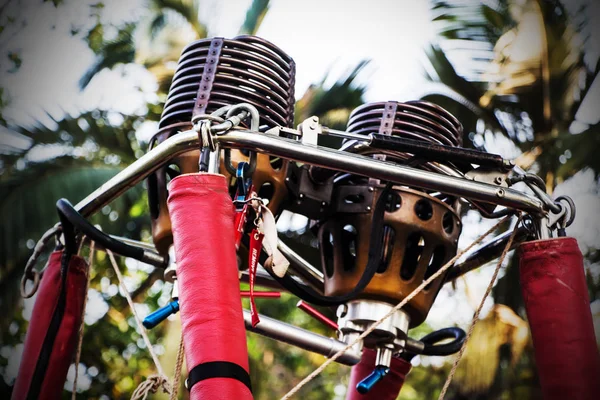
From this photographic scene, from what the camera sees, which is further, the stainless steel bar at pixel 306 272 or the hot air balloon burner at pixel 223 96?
the stainless steel bar at pixel 306 272

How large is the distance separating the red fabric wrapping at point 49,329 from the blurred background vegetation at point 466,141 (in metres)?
5.61

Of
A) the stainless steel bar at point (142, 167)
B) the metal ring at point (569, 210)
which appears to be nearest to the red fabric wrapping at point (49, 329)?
the stainless steel bar at point (142, 167)

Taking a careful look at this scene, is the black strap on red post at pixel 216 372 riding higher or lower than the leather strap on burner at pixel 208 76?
lower

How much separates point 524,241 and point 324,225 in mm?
519

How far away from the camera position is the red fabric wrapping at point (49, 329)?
2336 mm

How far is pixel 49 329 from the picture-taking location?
2348 millimetres

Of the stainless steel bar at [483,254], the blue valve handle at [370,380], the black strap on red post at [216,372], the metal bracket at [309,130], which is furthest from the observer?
the stainless steel bar at [483,254]

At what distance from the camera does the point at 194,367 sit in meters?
1.81

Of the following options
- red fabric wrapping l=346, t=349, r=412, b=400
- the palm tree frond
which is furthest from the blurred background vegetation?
red fabric wrapping l=346, t=349, r=412, b=400

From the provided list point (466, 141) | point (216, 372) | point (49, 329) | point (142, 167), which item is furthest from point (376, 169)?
point (466, 141)

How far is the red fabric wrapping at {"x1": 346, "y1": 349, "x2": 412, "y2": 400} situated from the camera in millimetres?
2836

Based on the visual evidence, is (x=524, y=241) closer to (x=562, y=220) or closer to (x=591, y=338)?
(x=562, y=220)

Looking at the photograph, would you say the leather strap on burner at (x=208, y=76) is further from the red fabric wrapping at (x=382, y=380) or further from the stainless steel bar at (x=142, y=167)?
the red fabric wrapping at (x=382, y=380)

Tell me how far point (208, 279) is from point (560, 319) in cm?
82
